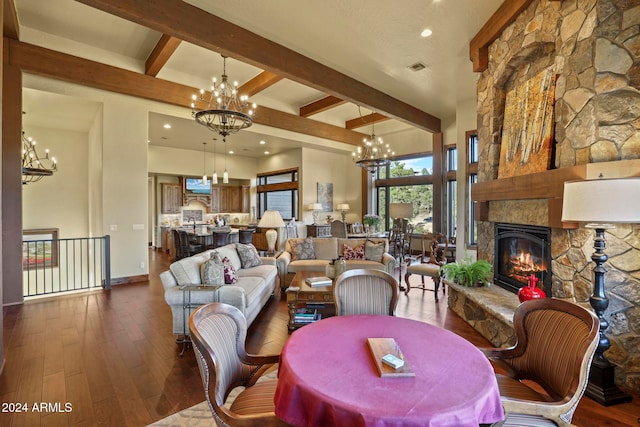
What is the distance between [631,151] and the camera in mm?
2301

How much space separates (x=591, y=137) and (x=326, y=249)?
4.14 meters

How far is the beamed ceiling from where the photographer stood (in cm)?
353

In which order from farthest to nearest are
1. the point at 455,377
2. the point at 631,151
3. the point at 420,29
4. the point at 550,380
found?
the point at 420,29 < the point at 631,151 < the point at 550,380 < the point at 455,377

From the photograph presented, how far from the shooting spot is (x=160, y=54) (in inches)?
199

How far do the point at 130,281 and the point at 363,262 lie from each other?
4.59 m

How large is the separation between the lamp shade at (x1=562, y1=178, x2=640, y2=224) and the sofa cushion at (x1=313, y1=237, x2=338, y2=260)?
403cm

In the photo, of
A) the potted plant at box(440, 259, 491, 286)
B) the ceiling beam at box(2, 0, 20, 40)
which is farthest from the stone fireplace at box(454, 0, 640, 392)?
the ceiling beam at box(2, 0, 20, 40)

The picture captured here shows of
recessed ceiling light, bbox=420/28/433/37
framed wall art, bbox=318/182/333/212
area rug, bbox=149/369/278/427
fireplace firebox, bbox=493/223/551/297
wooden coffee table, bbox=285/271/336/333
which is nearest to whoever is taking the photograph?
area rug, bbox=149/369/278/427

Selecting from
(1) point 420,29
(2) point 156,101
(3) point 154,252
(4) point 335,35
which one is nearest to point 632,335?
(1) point 420,29

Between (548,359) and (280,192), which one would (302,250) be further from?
(280,192)

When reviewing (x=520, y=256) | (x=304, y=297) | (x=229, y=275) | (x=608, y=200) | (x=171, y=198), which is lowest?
(x=304, y=297)

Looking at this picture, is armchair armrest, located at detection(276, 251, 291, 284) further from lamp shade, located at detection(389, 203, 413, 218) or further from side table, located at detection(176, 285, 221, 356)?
lamp shade, located at detection(389, 203, 413, 218)

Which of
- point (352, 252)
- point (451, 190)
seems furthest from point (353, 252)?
point (451, 190)

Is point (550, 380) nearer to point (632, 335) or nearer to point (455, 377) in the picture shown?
point (455, 377)
